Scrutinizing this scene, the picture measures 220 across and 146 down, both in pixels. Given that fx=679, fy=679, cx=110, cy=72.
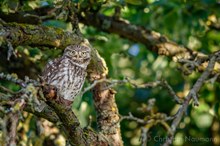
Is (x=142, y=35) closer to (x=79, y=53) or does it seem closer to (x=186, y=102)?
(x=79, y=53)

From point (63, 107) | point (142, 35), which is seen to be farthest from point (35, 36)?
point (142, 35)

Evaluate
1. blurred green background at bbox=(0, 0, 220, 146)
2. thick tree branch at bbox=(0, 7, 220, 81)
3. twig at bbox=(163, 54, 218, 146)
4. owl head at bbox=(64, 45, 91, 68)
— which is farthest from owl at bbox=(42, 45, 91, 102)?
thick tree branch at bbox=(0, 7, 220, 81)

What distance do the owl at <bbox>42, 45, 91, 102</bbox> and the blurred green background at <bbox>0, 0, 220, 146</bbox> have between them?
0.18m

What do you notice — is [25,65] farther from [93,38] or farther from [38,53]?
[93,38]

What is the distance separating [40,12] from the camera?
15.6ft

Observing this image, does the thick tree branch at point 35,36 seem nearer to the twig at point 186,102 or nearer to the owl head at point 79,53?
the owl head at point 79,53

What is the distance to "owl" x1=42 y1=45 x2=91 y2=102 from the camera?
4016 millimetres

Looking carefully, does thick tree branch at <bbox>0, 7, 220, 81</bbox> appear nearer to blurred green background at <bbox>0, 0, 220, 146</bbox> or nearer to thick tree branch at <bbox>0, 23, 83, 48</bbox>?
blurred green background at <bbox>0, 0, 220, 146</bbox>

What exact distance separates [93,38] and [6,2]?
3.77ft

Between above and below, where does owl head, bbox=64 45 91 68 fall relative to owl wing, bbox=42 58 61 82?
above

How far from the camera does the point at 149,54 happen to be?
20.6ft

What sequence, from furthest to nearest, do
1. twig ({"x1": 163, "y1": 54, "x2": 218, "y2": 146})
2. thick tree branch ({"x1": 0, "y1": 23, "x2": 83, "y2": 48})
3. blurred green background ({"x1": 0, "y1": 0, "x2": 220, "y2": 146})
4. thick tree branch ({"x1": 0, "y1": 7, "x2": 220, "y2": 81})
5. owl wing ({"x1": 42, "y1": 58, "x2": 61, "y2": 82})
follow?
thick tree branch ({"x1": 0, "y1": 7, "x2": 220, "y2": 81}) < blurred green background ({"x1": 0, "y1": 0, "x2": 220, "y2": 146}) < owl wing ({"x1": 42, "y1": 58, "x2": 61, "y2": 82}) < thick tree branch ({"x1": 0, "y1": 23, "x2": 83, "y2": 48}) < twig ({"x1": 163, "y1": 54, "x2": 218, "y2": 146})

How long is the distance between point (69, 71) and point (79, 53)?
0.50 ft

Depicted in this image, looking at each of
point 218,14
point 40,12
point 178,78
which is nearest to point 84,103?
point 40,12
